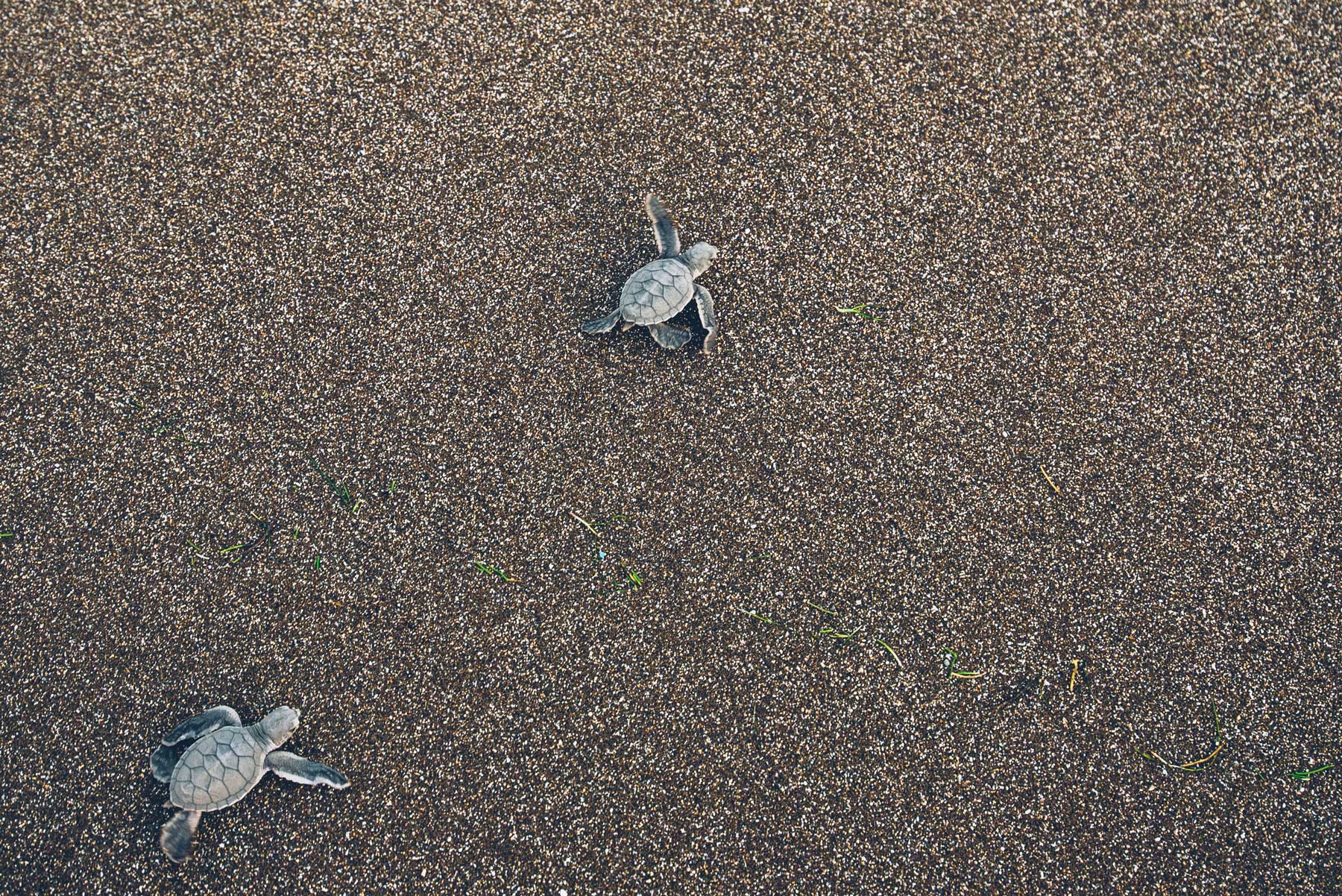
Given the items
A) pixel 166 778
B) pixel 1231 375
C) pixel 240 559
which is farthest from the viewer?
pixel 1231 375

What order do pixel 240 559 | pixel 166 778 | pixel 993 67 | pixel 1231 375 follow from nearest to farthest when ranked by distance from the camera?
pixel 166 778 → pixel 240 559 → pixel 1231 375 → pixel 993 67

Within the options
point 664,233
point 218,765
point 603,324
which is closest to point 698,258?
point 664,233

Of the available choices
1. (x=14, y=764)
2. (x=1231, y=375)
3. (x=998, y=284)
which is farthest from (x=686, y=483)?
(x=14, y=764)

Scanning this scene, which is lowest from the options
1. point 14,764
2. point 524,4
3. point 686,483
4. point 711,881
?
point 14,764

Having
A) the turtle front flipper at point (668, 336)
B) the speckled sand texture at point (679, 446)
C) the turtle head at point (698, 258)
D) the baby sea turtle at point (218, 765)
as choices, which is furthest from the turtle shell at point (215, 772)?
the turtle head at point (698, 258)

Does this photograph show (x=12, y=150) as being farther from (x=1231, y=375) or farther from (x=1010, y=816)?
(x=1231, y=375)

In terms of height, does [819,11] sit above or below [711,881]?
above
